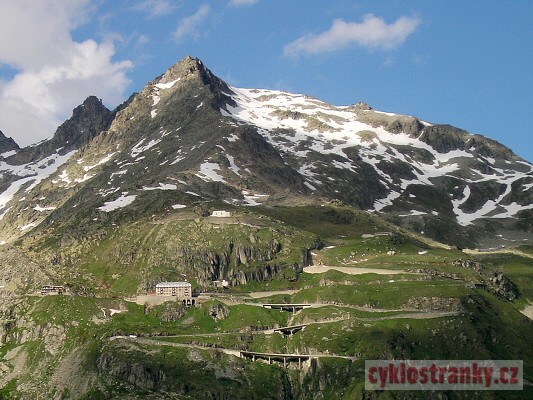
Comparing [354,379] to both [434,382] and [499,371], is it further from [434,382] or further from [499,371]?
[499,371]

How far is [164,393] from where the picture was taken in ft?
601

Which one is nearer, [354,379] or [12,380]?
[354,379]

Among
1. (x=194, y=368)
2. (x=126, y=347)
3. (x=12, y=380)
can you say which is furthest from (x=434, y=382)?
(x=12, y=380)

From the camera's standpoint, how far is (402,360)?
19112cm

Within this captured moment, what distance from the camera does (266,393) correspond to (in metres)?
188

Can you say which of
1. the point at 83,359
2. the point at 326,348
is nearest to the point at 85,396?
the point at 83,359

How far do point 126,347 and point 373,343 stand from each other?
225ft

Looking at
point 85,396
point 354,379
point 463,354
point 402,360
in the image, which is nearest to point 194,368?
point 85,396

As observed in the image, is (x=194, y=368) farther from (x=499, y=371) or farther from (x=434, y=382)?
(x=499, y=371)

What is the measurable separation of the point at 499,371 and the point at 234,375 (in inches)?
2781

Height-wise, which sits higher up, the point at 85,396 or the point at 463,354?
the point at 463,354

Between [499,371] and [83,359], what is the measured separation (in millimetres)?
113951

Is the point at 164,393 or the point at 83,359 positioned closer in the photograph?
the point at 164,393

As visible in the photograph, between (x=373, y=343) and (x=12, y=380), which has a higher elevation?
(x=373, y=343)
